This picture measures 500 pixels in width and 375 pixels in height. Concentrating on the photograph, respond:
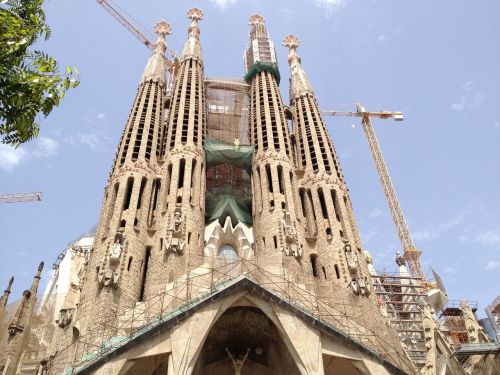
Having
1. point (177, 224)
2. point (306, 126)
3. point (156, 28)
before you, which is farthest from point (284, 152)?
point (156, 28)

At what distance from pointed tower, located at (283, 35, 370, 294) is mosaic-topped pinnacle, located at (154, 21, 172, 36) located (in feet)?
46.6

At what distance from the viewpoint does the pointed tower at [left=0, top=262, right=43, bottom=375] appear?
2419cm

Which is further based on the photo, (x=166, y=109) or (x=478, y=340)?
(x=166, y=109)

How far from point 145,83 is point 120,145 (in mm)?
7216

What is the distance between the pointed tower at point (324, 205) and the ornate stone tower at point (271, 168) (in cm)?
109

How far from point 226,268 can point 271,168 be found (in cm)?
757

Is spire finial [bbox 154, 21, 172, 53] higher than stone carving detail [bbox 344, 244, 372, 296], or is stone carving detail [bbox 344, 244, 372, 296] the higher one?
spire finial [bbox 154, 21, 172, 53]

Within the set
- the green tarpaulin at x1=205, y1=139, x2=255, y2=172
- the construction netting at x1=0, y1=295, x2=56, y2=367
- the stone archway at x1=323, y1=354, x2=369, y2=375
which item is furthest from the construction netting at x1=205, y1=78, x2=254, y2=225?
the construction netting at x1=0, y1=295, x2=56, y2=367

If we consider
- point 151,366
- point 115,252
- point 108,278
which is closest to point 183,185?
point 115,252

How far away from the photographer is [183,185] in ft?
89.5

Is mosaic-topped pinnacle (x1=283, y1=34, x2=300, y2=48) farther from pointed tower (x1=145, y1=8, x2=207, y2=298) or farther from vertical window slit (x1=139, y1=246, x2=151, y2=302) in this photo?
vertical window slit (x1=139, y1=246, x2=151, y2=302)

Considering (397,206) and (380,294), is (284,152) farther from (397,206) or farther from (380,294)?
(397,206)

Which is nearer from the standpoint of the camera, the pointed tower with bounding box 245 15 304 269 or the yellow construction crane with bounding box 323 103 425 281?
the pointed tower with bounding box 245 15 304 269

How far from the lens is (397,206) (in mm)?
51125
